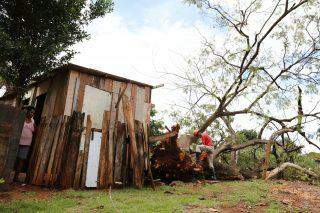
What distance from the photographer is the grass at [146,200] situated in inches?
274

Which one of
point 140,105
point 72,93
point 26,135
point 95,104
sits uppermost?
point 140,105

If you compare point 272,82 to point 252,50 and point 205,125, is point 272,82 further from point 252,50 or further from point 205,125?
point 205,125

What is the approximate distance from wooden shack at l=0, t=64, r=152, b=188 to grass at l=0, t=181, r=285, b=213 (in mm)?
704

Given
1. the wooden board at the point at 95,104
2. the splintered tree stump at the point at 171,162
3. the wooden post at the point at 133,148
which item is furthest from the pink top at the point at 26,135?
the splintered tree stump at the point at 171,162

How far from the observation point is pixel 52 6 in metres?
11.0

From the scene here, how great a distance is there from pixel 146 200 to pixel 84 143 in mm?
3160

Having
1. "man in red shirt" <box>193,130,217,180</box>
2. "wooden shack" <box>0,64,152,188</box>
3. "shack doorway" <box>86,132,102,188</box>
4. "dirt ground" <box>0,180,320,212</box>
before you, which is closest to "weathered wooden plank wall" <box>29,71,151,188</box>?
"wooden shack" <box>0,64,152,188</box>

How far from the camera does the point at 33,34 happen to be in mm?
11141

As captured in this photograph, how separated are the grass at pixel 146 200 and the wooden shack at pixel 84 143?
70 centimetres

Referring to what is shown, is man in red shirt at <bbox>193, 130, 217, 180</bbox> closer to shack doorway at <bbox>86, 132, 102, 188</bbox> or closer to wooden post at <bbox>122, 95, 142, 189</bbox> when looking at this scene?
wooden post at <bbox>122, 95, 142, 189</bbox>

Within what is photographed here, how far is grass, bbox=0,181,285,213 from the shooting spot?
274 inches

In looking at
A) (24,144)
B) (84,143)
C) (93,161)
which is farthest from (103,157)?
(24,144)

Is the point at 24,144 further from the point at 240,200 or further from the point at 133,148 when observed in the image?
the point at 240,200

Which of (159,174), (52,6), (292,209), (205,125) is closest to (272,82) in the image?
(205,125)
